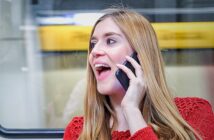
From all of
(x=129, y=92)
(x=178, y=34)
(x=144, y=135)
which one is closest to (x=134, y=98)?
(x=129, y=92)

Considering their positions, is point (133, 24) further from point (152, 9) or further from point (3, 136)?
point (3, 136)

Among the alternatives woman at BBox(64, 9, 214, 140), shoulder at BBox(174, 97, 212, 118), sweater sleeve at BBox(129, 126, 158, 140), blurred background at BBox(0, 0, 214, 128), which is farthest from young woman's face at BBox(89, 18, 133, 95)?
blurred background at BBox(0, 0, 214, 128)

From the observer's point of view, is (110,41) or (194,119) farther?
(194,119)

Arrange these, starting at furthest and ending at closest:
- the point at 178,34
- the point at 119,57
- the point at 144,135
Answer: the point at 178,34 → the point at 119,57 → the point at 144,135

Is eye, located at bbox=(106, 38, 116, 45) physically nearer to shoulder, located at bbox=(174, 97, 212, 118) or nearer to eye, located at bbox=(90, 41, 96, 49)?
eye, located at bbox=(90, 41, 96, 49)

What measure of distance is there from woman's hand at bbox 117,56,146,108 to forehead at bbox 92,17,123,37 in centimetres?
11

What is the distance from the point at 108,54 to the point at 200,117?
0.47 meters

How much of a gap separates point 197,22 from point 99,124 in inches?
43.6

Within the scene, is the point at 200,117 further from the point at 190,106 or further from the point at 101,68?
the point at 101,68

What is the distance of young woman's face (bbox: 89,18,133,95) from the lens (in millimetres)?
1514

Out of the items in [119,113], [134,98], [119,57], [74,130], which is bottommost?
[74,130]

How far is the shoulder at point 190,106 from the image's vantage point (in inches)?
67.0

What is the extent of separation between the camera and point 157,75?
5.21 feet

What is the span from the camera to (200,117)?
1.71m
